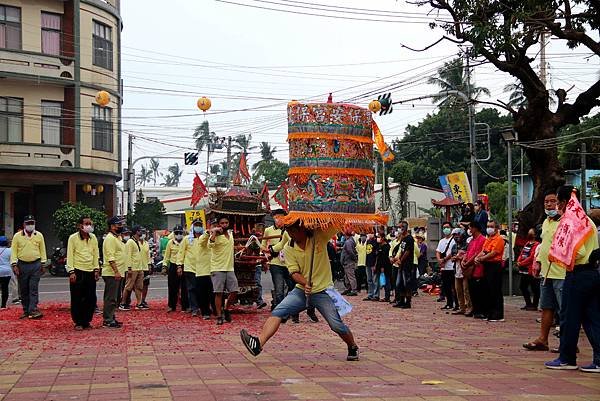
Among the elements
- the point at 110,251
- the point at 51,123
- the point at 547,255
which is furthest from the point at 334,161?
the point at 51,123

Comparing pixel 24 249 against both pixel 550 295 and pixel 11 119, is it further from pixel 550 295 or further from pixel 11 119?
pixel 11 119

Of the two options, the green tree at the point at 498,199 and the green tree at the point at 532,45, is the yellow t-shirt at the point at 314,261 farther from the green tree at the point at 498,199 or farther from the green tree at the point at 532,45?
the green tree at the point at 498,199

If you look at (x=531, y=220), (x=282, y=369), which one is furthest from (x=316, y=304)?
(x=531, y=220)

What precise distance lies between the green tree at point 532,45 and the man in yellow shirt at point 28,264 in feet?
29.7

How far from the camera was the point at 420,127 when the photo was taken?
187ft

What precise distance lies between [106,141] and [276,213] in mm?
22641

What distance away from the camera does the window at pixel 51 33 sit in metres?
34.1

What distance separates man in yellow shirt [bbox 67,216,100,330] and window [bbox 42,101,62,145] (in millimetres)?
21292

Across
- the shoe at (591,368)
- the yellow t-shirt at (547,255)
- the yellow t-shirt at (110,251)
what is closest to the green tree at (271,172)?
the yellow t-shirt at (110,251)

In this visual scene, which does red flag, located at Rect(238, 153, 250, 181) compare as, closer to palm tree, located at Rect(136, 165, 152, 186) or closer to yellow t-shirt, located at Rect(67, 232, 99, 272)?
yellow t-shirt, located at Rect(67, 232, 99, 272)

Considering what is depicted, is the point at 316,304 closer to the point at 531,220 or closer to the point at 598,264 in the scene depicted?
the point at 598,264

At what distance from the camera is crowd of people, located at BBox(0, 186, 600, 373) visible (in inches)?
365

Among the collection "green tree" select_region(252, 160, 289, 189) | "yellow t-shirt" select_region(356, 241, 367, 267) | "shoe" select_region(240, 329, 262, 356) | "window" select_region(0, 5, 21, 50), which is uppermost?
"window" select_region(0, 5, 21, 50)

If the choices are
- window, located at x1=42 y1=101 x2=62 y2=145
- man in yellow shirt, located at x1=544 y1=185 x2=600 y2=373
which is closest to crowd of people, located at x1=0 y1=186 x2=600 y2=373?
man in yellow shirt, located at x1=544 y1=185 x2=600 y2=373
